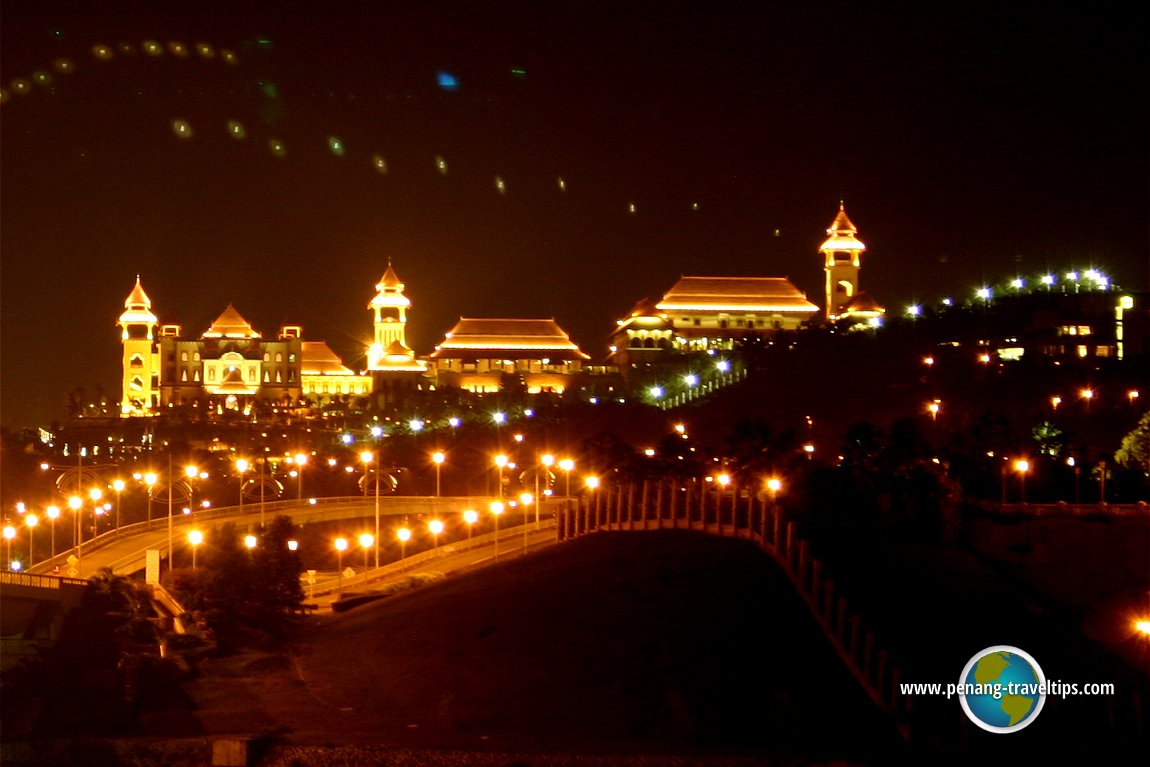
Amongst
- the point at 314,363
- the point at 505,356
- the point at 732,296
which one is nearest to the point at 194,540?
the point at 505,356

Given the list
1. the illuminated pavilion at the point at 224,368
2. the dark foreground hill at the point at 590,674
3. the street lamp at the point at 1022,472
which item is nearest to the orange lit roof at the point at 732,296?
the illuminated pavilion at the point at 224,368

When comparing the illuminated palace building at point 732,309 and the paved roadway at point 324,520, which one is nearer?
the paved roadway at point 324,520

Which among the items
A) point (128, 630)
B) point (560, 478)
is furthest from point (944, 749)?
point (560, 478)

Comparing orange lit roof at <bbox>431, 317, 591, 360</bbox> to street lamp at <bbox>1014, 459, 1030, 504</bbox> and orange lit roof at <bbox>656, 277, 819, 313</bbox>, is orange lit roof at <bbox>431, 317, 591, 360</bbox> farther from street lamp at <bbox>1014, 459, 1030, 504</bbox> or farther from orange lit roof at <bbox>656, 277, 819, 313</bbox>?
street lamp at <bbox>1014, 459, 1030, 504</bbox>

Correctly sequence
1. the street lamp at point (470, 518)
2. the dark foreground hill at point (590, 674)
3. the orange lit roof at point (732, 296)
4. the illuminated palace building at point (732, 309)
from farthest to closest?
the orange lit roof at point (732, 296) < the illuminated palace building at point (732, 309) < the street lamp at point (470, 518) < the dark foreground hill at point (590, 674)

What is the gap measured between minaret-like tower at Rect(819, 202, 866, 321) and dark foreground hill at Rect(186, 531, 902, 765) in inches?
2893

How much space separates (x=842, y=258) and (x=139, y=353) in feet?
178

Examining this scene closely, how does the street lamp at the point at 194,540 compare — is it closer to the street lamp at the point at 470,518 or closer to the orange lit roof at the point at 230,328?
the street lamp at the point at 470,518

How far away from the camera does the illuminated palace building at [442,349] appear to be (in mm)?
98438

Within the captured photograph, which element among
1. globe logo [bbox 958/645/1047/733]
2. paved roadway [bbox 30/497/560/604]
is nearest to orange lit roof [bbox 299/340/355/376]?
paved roadway [bbox 30/497/560/604]

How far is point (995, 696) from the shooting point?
2297 centimetres

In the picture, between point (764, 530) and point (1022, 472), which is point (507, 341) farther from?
point (764, 530)

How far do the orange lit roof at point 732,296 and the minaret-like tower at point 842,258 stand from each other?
274 centimetres

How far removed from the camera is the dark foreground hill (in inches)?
910
